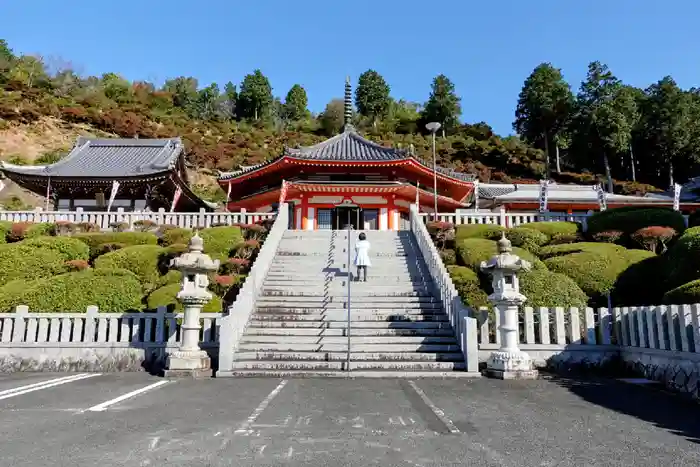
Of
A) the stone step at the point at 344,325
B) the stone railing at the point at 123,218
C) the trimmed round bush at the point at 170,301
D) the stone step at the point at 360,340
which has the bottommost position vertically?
the stone step at the point at 360,340

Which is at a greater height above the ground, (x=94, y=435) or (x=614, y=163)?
(x=614, y=163)

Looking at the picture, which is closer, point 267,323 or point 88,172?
point 267,323

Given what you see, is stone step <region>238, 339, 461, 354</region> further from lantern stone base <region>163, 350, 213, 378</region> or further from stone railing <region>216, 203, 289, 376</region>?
lantern stone base <region>163, 350, 213, 378</region>

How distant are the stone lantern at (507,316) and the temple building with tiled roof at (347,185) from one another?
14926 millimetres

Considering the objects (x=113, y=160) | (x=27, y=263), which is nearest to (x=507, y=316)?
(x=27, y=263)

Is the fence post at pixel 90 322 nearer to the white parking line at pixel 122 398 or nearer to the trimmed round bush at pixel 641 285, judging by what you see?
the white parking line at pixel 122 398

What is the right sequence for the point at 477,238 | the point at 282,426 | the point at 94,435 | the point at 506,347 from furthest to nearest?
the point at 477,238 < the point at 506,347 < the point at 282,426 < the point at 94,435

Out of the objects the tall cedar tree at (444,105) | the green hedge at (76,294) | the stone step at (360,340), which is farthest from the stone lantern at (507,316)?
the tall cedar tree at (444,105)

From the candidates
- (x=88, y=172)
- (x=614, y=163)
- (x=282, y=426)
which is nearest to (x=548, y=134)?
(x=614, y=163)

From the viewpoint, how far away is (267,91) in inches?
3051

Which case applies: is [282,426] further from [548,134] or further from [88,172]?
[548,134]

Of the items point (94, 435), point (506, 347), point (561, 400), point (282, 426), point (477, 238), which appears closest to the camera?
point (94, 435)

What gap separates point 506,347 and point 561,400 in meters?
2.36

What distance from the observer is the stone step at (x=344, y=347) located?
9820 millimetres
